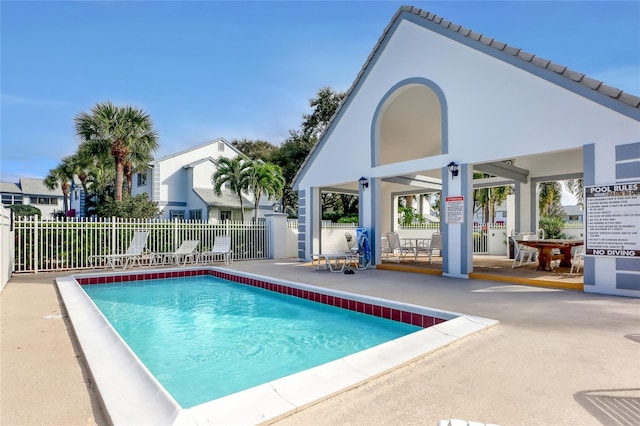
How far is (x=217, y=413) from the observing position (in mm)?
2506

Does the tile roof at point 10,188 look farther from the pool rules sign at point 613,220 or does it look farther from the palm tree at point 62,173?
the pool rules sign at point 613,220

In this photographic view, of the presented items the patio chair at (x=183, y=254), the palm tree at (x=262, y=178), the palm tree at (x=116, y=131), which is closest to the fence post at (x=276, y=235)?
the patio chair at (x=183, y=254)

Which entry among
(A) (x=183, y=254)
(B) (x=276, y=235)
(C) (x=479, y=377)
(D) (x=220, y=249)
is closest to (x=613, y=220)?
(C) (x=479, y=377)

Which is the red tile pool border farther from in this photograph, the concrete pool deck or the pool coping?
the pool coping

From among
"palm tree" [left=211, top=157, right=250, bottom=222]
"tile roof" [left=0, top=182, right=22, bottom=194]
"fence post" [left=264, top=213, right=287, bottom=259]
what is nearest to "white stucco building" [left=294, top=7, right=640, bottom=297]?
"fence post" [left=264, top=213, right=287, bottom=259]

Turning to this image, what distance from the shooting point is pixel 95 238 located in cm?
1240

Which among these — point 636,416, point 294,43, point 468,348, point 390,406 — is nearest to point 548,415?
point 636,416

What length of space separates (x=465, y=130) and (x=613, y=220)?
3.91 meters

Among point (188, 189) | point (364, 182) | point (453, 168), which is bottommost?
point (364, 182)

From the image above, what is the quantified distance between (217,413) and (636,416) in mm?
2988

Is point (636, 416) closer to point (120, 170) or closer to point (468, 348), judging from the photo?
point (468, 348)

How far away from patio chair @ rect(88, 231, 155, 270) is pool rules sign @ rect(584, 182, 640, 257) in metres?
12.9

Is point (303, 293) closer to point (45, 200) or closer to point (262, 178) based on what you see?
point (262, 178)

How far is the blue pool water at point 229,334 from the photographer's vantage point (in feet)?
14.0
